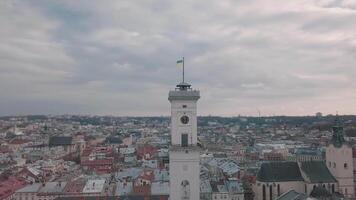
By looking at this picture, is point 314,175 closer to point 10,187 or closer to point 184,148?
point 184,148

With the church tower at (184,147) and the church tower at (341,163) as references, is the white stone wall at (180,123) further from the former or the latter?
the church tower at (341,163)

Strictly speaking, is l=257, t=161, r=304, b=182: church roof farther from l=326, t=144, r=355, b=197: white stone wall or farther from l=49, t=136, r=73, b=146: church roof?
l=49, t=136, r=73, b=146: church roof

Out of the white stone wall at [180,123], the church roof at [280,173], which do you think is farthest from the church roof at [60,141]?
the white stone wall at [180,123]

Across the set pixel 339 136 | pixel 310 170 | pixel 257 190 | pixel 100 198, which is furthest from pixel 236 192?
pixel 100 198

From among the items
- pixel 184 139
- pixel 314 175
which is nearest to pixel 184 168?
pixel 184 139

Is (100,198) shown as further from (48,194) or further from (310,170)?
(310,170)
